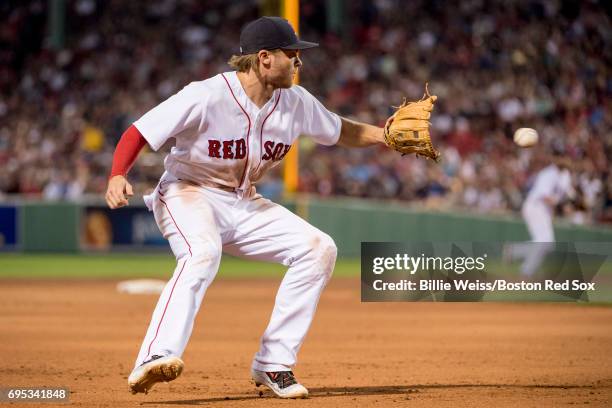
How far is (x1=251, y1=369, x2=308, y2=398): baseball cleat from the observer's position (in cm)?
592

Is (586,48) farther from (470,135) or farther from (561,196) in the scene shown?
(561,196)

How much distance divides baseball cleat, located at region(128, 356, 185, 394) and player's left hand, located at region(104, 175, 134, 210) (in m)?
0.78

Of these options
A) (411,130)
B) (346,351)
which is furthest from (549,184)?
(411,130)

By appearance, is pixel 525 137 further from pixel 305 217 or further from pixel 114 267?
pixel 305 217

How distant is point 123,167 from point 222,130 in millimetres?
571

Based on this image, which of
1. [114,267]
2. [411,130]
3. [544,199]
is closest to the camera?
[411,130]

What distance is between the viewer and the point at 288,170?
2066 cm

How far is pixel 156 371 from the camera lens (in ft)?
17.7

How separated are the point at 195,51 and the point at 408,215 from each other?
11033 millimetres

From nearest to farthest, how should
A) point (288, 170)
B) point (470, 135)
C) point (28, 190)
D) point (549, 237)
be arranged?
point (549, 237) → point (288, 170) → point (470, 135) → point (28, 190)

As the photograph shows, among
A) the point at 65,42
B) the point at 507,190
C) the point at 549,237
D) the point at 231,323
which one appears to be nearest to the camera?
the point at 231,323

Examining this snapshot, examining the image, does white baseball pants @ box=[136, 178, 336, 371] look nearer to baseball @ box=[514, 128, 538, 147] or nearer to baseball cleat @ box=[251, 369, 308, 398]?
baseball cleat @ box=[251, 369, 308, 398]

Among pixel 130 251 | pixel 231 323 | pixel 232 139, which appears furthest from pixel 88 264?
pixel 232 139

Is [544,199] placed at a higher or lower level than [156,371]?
higher
